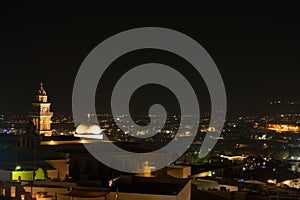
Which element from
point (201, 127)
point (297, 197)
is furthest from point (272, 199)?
point (201, 127)

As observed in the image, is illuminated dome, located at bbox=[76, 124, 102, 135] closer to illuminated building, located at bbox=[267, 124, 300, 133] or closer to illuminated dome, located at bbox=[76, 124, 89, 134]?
illuminated dome, located at bbox=[76, 124, 89, 134]

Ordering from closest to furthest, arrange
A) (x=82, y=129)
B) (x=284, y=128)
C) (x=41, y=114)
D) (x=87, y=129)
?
1. (x=82, y=129)
2. (x=87, y=129)
3. (x=41, y=114)
4. (x=284, y=128)

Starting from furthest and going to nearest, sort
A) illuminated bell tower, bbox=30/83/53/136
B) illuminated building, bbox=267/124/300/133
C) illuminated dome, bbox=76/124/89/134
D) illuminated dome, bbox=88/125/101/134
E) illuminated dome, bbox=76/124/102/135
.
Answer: illuminated building, bbox=267/124/300/133, illuminated bell tower, bbox=30/83/53/136, illuminated dome, bbox=88/125/101/134, illuminated dome, bbox=76/124/102/135, illuminated dome, bbox=76/124/89/134

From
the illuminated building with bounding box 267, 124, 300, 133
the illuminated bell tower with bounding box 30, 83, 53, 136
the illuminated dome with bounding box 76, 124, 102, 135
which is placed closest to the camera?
the illuminated dome with bounding box 76, 124, 102, 135

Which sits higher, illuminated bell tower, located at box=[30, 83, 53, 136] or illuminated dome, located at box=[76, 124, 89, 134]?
illuminated bell tower, located at box=[30, 83, 53, 136]

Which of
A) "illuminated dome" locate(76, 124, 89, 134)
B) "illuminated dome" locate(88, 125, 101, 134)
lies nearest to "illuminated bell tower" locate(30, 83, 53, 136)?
"illuminated dome" locate(76, 124, 89, 134)

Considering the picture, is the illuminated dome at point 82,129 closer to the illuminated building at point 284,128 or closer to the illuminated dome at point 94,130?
the illuminated dome at point 94,130

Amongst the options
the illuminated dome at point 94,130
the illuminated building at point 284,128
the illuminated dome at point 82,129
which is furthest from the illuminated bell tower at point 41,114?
the illuminated building at point 284,128

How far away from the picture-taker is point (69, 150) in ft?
111

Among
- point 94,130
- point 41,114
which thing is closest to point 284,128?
point 41,114

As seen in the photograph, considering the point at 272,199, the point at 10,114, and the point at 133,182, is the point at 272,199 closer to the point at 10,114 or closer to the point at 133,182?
Result: the point at 133,182

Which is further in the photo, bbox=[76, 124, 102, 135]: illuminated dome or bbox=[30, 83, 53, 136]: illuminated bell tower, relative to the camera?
bbox=[30, 83, 53, 136]: illuminated bell tower

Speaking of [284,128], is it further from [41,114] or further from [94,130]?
[94,130]

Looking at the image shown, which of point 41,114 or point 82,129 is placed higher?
point 41,114
